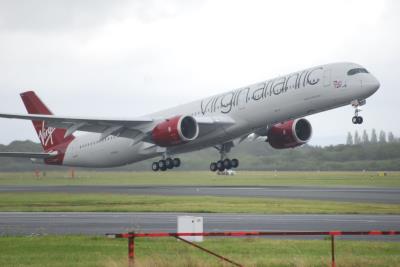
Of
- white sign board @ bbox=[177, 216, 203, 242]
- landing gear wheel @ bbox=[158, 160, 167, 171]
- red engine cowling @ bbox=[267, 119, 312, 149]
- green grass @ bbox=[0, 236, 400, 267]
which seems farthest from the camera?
red engine cowling @ bbox=[267, 119, 312, 149]

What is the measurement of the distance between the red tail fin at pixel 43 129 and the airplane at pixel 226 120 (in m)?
0.09

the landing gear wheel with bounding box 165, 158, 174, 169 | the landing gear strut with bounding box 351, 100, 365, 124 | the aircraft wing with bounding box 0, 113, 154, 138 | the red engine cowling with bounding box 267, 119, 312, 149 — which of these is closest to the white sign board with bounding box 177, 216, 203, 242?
the landing gear strut with bounding box 351, 100, 365, 124

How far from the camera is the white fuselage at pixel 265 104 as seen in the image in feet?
135

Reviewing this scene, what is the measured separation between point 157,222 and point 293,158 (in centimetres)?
7016

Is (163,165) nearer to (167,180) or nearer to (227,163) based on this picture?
(227,163)

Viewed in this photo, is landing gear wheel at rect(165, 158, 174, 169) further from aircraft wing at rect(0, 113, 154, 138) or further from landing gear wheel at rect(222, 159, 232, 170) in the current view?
landing gear wheel at rect(222, 159, 232, 170)

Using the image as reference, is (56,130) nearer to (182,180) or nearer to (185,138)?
(182,180)

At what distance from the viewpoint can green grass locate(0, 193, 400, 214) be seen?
3225cm

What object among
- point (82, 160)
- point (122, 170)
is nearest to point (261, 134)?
point (82, 160)

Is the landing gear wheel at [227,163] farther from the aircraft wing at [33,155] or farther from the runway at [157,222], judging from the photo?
the runway at [157,222]

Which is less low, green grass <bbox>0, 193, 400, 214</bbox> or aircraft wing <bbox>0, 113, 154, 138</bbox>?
aircraft wing <bbox>0, 113, 154, 138</bbox>

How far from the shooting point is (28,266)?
15.4 m

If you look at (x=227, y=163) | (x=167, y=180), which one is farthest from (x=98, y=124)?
(x=167, y=180)

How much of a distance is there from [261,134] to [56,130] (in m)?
19.2
